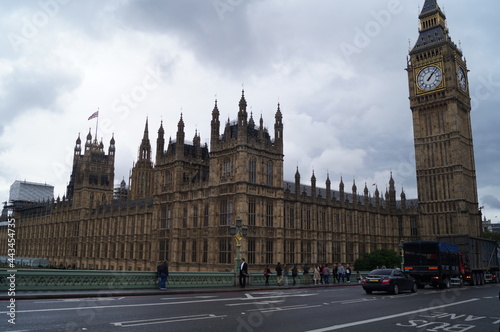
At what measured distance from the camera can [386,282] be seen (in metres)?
24.1

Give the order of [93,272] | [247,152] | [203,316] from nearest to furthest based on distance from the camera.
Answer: [203,316]
[93,272]
[247,152]

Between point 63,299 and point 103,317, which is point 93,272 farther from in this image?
point 103,317

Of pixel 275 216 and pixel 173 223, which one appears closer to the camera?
pixel 275 216

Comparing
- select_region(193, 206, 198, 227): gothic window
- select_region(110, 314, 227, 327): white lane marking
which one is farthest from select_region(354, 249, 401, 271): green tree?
select_region(110, 314, 227, 327): white lane marking

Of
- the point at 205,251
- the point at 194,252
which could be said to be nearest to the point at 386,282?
the point at 205,251

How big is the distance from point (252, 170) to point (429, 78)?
1625 inches

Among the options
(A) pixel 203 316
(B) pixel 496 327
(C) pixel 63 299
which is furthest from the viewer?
(C) pixel 63 299

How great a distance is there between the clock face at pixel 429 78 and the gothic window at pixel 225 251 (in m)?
45.2

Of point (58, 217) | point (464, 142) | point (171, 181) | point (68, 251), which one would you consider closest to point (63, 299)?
point (171, 181)

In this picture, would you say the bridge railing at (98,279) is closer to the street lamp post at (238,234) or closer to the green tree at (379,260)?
the street lamp post at (238,234)

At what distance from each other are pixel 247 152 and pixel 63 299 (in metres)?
28.4

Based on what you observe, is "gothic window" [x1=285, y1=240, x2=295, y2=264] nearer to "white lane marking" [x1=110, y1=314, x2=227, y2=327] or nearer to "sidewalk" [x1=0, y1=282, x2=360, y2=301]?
"sidewalk" [x1=0, y1=282, x2=360, y2=301]

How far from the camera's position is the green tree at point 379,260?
51875 millimetres

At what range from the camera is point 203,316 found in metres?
13.4
